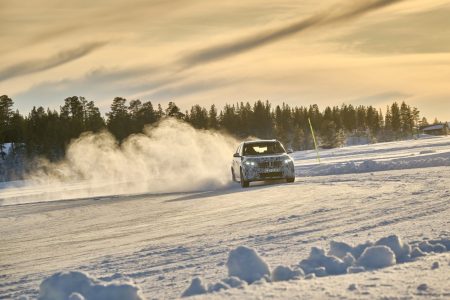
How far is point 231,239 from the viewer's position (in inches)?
310

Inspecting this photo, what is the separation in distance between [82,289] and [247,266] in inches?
56.7

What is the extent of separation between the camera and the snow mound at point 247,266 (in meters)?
4.95

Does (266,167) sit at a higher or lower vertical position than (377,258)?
higher

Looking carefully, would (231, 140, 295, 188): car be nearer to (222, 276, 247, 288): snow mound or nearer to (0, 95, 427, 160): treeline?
(222, 276, 247, 288): snow mound

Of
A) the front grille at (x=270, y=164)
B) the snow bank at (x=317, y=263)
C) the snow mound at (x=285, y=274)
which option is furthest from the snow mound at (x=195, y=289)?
the front grille at (x=270, y=164)

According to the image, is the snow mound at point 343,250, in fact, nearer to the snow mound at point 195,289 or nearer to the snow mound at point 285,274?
the snow mound at point 285,274

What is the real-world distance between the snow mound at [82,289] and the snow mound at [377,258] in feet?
7.13

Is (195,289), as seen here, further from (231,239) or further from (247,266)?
(231,239)

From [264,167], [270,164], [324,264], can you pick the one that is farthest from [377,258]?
[270,164]

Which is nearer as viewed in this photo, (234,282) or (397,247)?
(234,282)

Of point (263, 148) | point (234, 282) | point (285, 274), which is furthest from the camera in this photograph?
point (263, 148)

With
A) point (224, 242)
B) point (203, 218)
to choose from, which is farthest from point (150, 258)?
point (203, 218)

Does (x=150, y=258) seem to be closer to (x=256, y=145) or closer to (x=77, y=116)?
(x=256, y=145)

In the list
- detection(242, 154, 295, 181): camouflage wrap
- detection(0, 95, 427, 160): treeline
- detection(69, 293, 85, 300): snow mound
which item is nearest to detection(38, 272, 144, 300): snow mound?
detection(69, 293, 85, 300): snow mound
